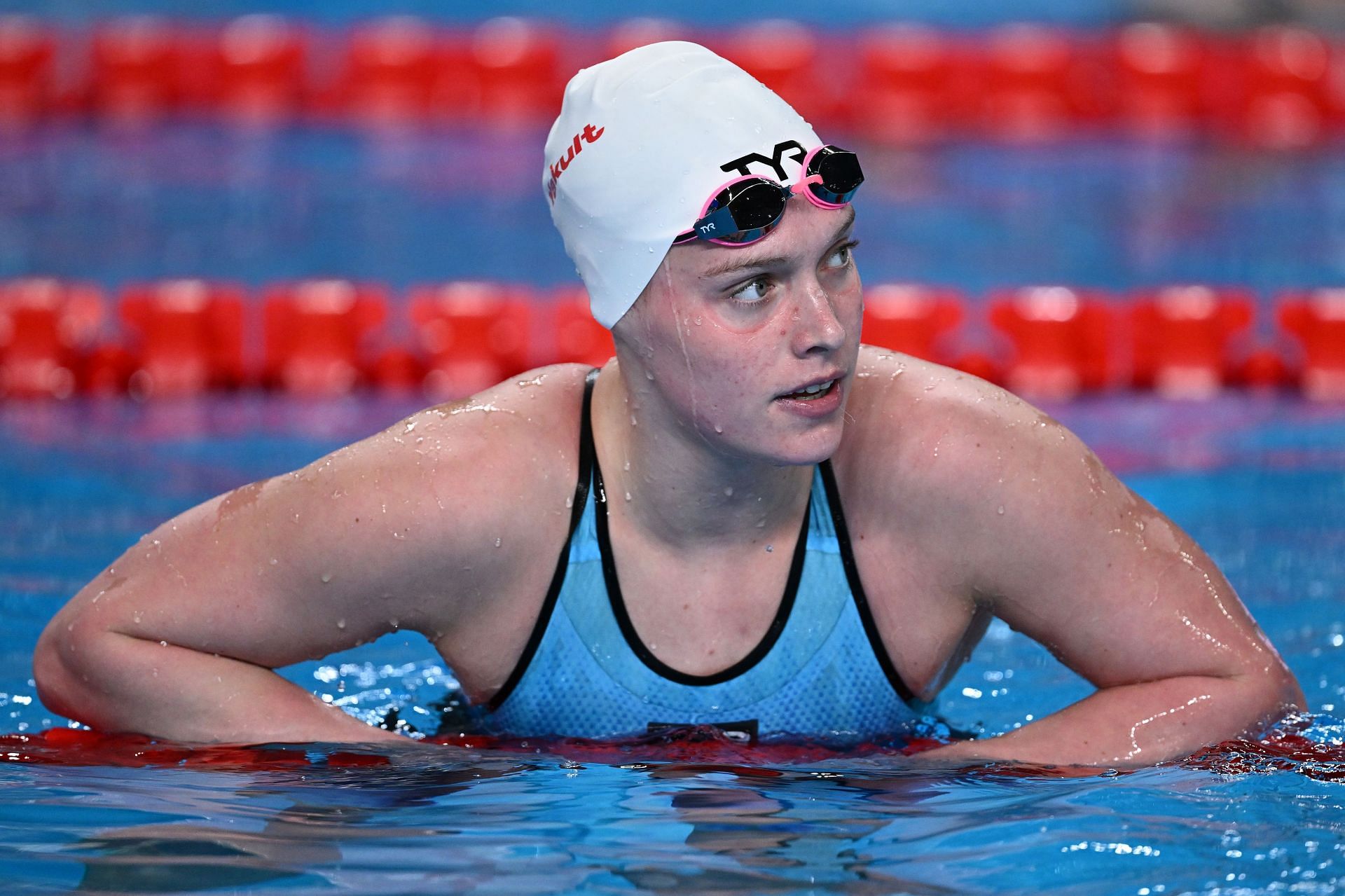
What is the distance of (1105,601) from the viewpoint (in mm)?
2809

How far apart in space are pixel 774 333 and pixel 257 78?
1033cm

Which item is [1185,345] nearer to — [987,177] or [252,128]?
[987,177]

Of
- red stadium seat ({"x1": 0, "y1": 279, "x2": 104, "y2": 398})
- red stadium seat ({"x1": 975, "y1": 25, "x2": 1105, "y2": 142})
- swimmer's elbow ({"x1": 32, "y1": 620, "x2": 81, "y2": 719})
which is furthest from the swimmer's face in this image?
red stadium seat ({"x1": 975, "y1": 25, "x2": 1105, "y2": 142})

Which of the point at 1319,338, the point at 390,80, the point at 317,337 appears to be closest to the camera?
the point at 1319,338

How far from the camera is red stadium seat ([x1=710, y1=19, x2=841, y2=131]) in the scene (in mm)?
11602

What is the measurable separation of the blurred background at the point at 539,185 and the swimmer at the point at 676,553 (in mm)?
4142

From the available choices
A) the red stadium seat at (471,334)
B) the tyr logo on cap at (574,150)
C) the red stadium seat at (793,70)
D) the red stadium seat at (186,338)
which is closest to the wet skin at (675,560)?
the tyr logo on cap at (574,150)

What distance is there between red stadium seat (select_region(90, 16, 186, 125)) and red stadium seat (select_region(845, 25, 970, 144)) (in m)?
4.84

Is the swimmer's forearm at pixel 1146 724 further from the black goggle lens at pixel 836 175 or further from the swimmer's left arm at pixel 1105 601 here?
the black goggle lens at pixel 836 175

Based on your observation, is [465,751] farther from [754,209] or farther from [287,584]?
[754,209]

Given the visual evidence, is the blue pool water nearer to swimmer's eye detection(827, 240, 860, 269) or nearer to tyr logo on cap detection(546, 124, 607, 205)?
swimmer's eye detection(827, 240, 860, 269)

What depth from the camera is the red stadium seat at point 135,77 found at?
465 inches

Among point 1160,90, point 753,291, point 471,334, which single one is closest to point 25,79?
point 471,334

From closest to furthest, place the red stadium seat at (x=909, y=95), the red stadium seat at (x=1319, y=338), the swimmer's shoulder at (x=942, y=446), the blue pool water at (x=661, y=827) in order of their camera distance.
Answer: the blue pool water at (x=661, y=827) → the swimmer's shoulder at (x=942, y=446) → the red stadium seat at (x=1319, y=338) → the red stadium seat at (x=909, y=95)
